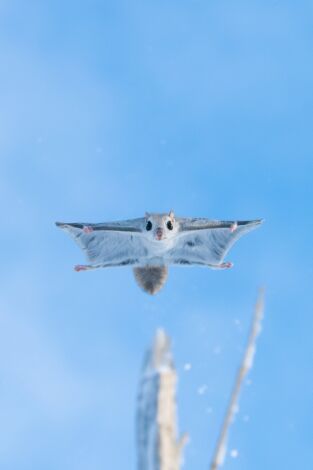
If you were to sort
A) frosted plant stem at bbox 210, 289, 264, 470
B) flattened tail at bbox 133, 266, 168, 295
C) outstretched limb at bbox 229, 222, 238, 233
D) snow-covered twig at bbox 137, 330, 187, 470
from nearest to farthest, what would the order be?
frosted plant stem at bbox 210, 289, 264, 470, snow-covered twig at bbox 137, 330, 187, 470, flattened tail at bbox 133, 266, 168, 295, outstretched limb at bbox 229, 222, 238, 233

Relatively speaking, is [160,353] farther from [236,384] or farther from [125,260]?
[125,260]

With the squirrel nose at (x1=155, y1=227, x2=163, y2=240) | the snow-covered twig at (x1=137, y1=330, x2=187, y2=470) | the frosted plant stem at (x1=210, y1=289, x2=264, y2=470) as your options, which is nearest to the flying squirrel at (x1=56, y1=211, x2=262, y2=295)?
the squirrel nose at (x1=155, y1=227, x2=163, y2=240)

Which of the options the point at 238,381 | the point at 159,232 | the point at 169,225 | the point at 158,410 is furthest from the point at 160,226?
the point at 238,381

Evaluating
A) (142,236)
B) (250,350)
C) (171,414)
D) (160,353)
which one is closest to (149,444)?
(171,414)

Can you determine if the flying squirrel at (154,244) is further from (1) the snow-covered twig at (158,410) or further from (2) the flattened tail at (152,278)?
(1) the snow-covered twig at (158,410)

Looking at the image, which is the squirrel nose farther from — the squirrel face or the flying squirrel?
the flying squirrel

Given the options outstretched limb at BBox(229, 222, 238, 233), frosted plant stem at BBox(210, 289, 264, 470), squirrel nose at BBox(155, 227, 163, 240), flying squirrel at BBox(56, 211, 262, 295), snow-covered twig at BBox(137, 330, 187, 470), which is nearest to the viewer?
frosted plant stem at BBox(210, 289, 264, 470)
